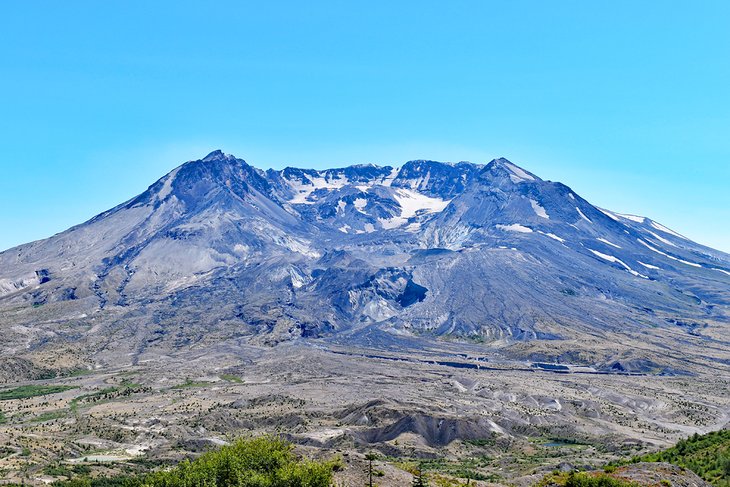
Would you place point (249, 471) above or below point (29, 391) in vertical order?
above

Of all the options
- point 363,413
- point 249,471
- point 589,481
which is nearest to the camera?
point 589,481

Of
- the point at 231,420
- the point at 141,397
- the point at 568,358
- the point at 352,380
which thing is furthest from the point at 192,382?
the point at 568,358

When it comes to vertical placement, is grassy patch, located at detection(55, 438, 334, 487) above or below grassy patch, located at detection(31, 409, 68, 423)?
above

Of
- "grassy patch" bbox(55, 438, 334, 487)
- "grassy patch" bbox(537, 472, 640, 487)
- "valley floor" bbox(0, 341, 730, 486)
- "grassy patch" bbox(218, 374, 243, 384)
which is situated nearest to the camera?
"grassy patch" bbox(537, 472, 640, 487)

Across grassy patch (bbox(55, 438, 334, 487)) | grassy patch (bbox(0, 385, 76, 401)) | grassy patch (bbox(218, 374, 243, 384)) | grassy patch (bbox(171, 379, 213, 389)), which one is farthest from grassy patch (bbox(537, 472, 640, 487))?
grassy patch (bbox(0, 385, 76, 401))

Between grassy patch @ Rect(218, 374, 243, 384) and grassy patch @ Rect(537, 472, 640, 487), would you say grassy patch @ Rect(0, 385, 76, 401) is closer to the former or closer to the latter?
grassy patch @ Rect(218, 374, 243, 384)

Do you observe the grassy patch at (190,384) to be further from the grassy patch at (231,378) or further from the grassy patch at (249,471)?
the grassy patch at (249,471)

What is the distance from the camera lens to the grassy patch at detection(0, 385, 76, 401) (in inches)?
5635

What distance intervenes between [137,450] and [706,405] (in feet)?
358

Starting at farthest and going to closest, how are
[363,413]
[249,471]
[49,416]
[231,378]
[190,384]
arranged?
[231,378]
[190,384]
[49,416]
[363,413]
[249,471]

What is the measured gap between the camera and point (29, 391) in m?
149

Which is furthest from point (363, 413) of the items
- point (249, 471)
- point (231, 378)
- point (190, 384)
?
point (249, 471)

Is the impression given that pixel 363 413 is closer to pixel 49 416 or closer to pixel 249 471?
pixel 49 416

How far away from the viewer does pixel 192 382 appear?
163 meters
